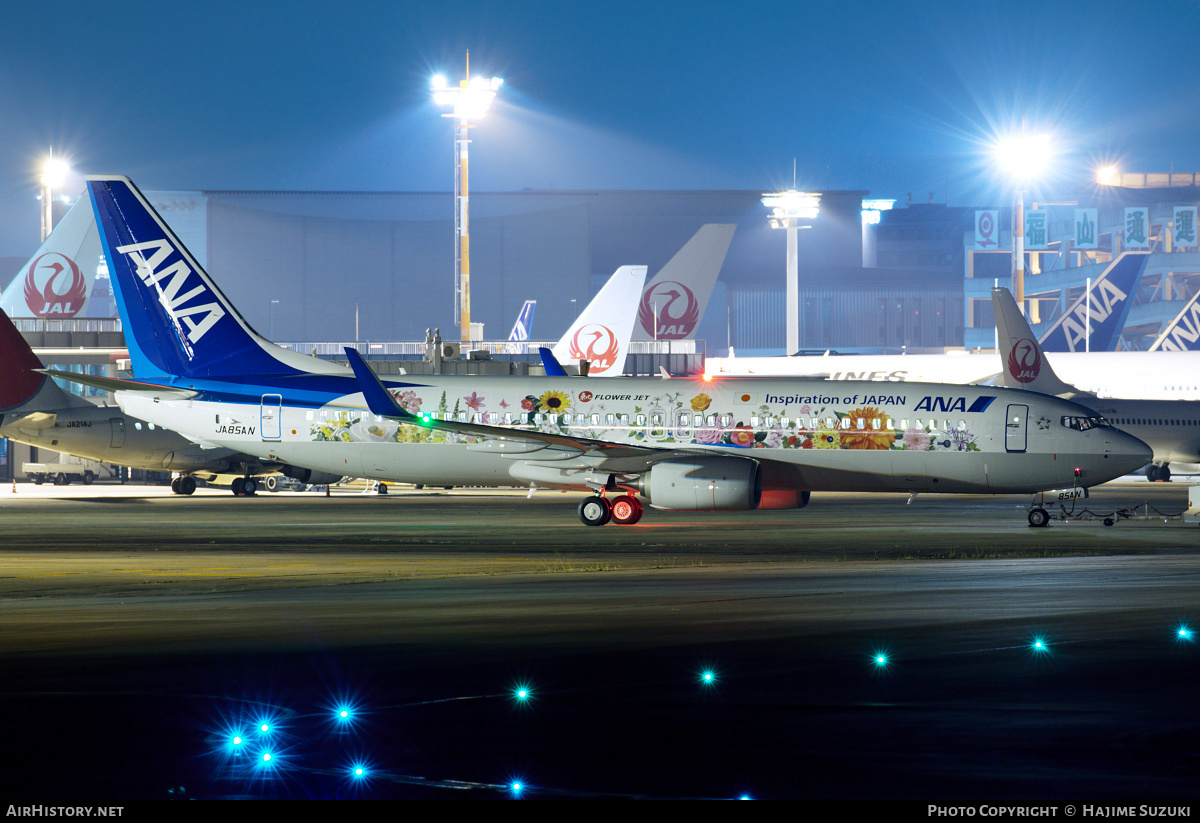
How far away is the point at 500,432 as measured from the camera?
97.1 ft

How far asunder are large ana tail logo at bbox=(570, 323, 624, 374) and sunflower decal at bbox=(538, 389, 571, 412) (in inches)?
1083

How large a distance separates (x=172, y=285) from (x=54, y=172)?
7226cm

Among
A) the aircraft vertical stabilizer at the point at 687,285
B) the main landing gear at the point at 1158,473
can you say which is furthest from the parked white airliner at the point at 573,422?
the aircraft vertical stabilizer at the point at 687,285

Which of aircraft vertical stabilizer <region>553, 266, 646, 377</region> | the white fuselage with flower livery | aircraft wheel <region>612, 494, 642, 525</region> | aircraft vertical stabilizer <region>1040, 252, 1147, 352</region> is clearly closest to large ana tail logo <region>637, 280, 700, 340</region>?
aircraft vertical stabilizer <region>553, 266, 646, 377</region>

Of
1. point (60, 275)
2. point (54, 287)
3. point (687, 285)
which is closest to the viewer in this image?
point (54, 287)

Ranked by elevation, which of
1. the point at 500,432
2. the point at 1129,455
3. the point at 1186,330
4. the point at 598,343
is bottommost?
the point at 1129,455

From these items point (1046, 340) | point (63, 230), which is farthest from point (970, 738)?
point (1046, 340)

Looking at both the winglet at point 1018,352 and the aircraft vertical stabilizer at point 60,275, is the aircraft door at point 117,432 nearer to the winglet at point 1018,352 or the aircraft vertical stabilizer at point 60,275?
the winglet at point 1018,352

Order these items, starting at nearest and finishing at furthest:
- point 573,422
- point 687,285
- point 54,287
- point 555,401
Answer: point 573,422 → point 555,401 → point 54,287 → point 687,285

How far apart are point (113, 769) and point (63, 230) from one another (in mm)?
75988

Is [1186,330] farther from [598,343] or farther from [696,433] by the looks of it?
[696,433]

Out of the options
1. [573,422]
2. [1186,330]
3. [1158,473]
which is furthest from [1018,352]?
[1186,330]

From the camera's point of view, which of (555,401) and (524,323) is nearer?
(555,401)

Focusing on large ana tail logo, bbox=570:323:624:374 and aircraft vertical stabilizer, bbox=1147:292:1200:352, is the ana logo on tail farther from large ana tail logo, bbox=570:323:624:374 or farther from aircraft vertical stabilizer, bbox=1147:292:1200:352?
aircraft vertical stabilizer, bbox=1147:292:1200:352
